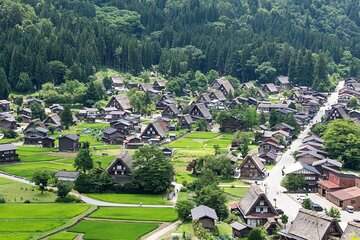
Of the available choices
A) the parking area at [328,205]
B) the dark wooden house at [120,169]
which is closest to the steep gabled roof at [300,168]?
the parking area at [328,205]

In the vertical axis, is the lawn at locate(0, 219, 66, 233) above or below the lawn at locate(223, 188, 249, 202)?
above

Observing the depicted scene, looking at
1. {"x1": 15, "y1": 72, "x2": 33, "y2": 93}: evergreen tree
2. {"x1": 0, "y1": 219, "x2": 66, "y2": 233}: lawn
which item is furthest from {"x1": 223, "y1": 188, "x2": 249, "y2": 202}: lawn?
{"x1": 15, "y1": 72, "x2": 33, "y2": 93}: evergreen tree

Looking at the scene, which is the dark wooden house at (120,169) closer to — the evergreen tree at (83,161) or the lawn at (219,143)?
the evergreen tree at (83,161)

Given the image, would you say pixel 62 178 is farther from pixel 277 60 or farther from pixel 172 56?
pixel 277 60

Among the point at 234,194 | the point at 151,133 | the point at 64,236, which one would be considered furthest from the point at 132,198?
the point at 151,133

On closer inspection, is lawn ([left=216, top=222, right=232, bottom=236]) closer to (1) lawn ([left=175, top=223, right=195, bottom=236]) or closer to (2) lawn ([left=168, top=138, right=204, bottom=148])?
(1) lawn ([left=175, top=223, right=195, bottom=236])

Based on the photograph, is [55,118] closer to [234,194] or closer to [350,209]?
[234,194]
